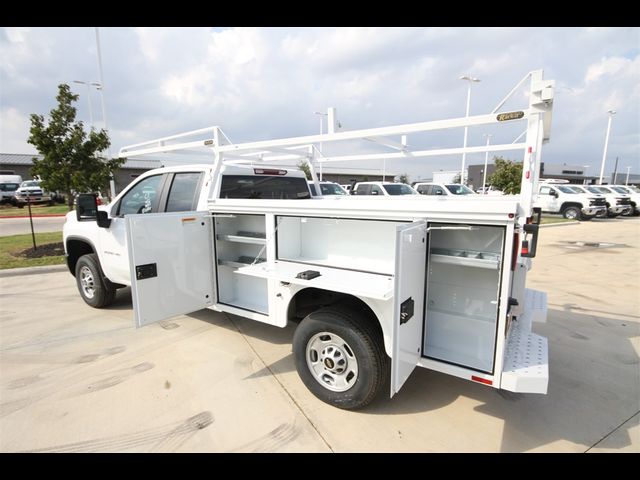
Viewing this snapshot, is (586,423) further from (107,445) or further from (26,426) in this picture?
(26,426)

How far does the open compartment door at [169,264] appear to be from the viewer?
3230 millimetres

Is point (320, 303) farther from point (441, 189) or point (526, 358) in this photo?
point (441, 189)

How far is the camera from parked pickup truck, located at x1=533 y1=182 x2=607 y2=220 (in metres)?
18.2

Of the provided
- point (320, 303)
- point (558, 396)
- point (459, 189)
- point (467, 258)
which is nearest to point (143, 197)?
point (320, 303)

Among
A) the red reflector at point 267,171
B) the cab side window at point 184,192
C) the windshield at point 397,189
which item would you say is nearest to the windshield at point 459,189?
the windshield at point 397,189

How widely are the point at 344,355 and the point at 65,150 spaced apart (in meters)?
9.53

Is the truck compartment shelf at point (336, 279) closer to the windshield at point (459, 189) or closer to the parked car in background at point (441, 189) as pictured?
the parked car in background at point (441, 189)

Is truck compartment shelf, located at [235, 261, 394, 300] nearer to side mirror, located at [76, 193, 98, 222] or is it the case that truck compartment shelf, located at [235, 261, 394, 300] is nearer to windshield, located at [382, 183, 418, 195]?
side mirror, located at [76, 193, 98, 222]

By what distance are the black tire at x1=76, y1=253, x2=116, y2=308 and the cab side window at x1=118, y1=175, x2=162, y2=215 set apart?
0.89 m

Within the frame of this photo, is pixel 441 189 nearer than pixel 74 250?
No

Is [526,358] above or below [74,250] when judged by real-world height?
below

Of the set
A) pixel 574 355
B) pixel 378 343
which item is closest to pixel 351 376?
pixel 378 343

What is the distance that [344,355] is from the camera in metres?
2.86

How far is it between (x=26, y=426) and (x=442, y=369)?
319 cm
